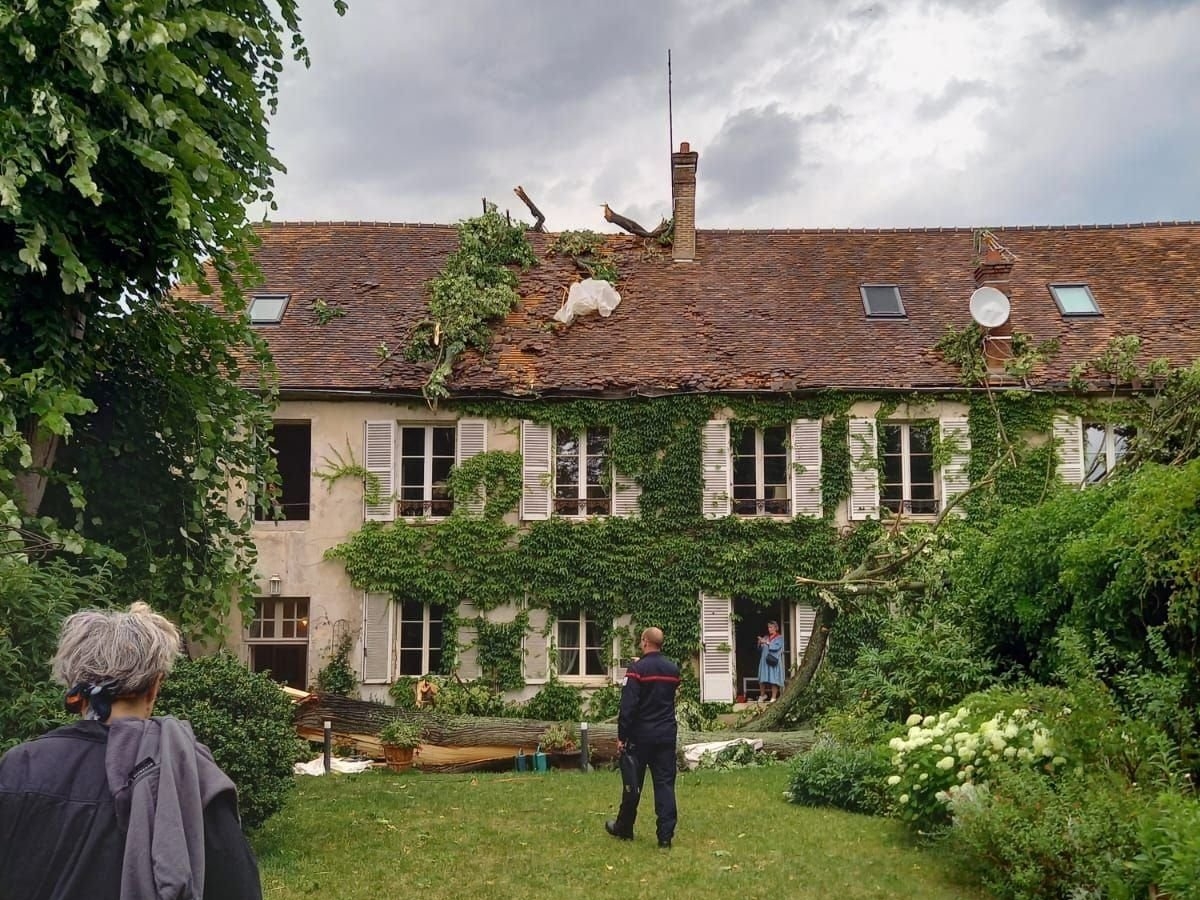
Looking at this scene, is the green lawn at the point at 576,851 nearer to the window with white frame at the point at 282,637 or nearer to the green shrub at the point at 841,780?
the green shrub at the point at 841,780

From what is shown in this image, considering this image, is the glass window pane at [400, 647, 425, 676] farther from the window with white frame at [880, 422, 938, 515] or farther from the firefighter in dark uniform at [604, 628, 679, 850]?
the firefighter in dark uniform at [604, 628, 679, 850]

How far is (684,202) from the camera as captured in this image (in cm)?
2341

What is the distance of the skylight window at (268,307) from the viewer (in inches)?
845

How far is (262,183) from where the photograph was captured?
966cm

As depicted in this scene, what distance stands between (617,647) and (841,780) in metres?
8.53

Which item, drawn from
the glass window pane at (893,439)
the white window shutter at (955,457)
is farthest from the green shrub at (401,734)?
the white window shutter at (955,457)

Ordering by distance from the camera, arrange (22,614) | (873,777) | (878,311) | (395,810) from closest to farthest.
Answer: (22,614), (873,777), (395,810), (878,311)

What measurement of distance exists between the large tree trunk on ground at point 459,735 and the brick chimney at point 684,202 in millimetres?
10604

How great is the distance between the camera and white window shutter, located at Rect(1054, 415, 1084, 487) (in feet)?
63.9

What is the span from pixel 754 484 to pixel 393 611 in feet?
→ 21.5

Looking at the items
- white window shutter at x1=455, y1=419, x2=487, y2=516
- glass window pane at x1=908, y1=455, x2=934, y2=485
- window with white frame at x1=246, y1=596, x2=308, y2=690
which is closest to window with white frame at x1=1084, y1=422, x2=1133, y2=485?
glass window pane at x1=908, y1=455, x2=934, y2=485

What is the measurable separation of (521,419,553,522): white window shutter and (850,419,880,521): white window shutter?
5.15 meters

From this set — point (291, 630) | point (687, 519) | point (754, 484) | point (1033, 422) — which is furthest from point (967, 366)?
point (291, 630)

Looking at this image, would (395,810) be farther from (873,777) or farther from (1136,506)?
(1136,506)
